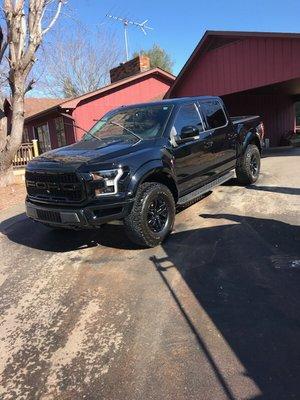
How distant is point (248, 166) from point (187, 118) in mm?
2616

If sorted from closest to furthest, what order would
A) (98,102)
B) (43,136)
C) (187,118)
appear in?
(187,118)
(98,102)
(43,136)

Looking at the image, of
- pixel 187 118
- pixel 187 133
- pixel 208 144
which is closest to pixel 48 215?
pixel 187 133

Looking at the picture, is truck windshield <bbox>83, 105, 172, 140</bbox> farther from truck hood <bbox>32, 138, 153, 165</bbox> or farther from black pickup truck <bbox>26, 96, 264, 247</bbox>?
truck hood <bbox>32, 138, 153, 165</bbox>

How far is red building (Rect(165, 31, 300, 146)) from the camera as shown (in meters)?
13.1

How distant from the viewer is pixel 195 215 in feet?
23.7

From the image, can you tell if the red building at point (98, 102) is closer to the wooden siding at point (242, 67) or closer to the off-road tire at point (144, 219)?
the wooden siding at point (242, 67)

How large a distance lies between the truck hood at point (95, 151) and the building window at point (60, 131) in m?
16.0

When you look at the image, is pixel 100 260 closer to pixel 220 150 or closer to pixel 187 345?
pixel 187 345

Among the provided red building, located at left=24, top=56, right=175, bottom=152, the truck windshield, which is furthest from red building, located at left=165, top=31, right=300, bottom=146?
the truck windshield

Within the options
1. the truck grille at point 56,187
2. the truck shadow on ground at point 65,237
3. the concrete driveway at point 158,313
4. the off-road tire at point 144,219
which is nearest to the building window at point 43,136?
the truck shadow on ground at point 65,237

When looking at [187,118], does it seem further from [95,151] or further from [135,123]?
[95,151]

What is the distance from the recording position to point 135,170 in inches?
217

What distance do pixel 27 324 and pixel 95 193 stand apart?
173 centimetres

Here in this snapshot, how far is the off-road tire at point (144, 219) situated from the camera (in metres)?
5.49
